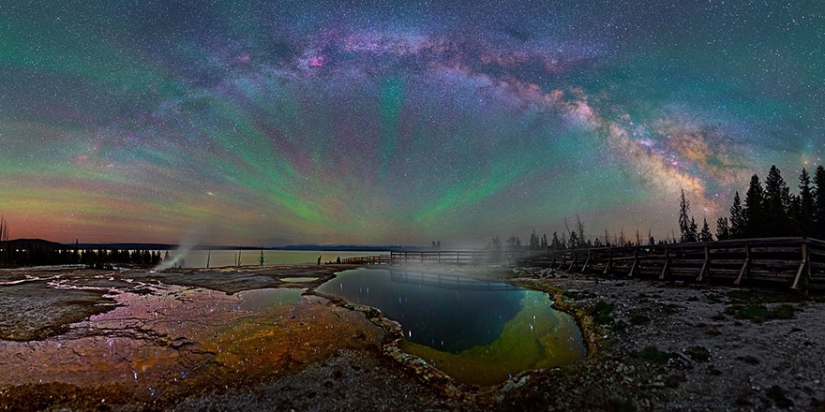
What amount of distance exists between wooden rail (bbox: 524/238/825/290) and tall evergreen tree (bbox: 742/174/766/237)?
127 ft

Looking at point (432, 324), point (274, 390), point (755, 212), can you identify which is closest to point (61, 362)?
point (274, 390)

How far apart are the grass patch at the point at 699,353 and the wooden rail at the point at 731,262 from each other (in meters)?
9.76

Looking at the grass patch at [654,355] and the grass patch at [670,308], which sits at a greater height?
the grass patch at [670,308]

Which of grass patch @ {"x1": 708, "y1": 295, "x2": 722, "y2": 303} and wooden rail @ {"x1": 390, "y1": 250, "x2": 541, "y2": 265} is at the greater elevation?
grass patch @ {"x1": 708, "y1": 295, "x2": 722, "y2": 303}

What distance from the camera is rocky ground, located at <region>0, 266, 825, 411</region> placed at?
703cm

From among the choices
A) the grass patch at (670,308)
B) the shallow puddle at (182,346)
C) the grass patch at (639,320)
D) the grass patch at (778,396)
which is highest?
the grass patch at (778,396)

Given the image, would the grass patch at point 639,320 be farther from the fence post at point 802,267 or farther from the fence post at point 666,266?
the fence post at point 666,266

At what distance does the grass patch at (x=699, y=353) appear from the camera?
803cm

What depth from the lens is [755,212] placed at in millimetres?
50875

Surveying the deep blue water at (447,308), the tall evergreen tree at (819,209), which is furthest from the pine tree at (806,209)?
the deep blue water at (447,308)

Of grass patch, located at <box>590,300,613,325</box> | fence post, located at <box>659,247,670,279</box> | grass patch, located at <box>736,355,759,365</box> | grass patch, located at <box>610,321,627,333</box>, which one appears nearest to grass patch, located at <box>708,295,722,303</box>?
grass patch, located at <box>590,300,613,325</box>

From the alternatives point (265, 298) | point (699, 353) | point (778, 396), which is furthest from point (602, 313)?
point (265, 298)

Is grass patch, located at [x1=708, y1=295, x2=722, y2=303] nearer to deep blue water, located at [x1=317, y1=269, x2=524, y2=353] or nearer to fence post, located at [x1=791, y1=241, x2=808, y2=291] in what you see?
fence post, located at [x1=791, y1=241, x2=808, y2=291]

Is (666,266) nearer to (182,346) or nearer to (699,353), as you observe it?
(699,353)
